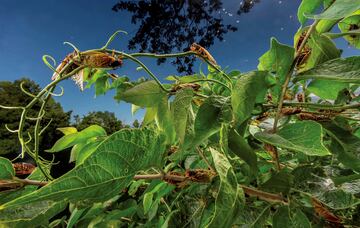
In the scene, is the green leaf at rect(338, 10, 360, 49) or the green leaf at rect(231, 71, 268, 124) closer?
the green leaf at rect(231, 71, 268, 124)

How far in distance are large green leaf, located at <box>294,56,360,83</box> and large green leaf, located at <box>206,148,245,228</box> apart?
19 centimetres

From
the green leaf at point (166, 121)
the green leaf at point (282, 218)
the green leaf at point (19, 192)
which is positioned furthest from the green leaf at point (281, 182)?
the green leaf at point (19, 192)

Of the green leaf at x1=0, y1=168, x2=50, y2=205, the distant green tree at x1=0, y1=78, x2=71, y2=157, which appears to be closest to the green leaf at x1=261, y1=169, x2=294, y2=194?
the green leaf at x1=0, y1=168, x2=50, y2=205

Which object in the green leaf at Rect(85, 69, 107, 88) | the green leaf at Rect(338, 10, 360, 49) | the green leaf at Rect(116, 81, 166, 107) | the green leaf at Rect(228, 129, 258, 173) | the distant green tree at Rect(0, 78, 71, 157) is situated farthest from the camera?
the distant green tree at Rect(0, 78, 71, 157)

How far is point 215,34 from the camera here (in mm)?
8531

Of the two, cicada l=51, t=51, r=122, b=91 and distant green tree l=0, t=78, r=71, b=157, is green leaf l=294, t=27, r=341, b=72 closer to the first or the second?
cicada l=51, t=51, r=122, b=91

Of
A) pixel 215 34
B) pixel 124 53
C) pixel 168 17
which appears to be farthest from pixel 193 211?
pixel 168 17

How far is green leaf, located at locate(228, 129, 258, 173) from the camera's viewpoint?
0.42 m

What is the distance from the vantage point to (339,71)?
0.46 meters

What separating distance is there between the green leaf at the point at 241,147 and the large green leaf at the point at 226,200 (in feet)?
0.19

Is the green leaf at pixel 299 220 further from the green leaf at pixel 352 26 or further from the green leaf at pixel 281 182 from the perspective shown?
the green leaf at pixel 352 26

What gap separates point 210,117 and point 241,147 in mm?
51

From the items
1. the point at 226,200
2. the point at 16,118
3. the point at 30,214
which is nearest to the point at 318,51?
the point at 226,200

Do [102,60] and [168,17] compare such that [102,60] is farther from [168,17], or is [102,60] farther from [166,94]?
[168,17]
